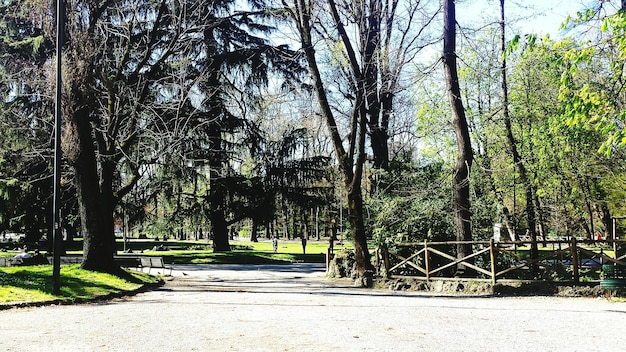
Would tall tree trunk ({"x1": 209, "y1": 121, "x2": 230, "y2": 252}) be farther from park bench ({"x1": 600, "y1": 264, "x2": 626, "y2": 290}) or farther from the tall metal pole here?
park bench ({"x1": 600, "y1": 264, "x2": 626, "y2": 290})

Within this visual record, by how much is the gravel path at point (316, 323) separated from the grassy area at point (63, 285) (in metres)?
0.79

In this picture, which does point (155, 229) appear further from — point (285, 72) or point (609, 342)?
point (609, 342)

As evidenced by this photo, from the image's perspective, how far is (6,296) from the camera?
13258 mm

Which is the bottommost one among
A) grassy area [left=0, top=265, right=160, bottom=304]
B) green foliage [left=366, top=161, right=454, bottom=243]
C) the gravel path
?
the gravel path

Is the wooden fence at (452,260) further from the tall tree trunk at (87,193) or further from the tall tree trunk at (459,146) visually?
the tall tree trunk at (87,193)

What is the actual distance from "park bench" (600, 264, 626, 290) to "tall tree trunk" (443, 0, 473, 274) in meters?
4.52

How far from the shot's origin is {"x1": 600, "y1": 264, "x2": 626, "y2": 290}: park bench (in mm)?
13422

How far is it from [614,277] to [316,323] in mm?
7686

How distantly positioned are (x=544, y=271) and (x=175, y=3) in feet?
51.4

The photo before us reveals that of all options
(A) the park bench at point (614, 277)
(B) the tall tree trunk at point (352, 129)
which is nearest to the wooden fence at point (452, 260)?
(B) the tall tree trunk at point (352, 129)

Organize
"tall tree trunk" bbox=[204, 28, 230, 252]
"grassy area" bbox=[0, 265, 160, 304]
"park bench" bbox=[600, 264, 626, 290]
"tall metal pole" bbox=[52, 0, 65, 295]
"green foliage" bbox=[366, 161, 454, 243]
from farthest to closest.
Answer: "tall tree trunk" bbox=[204, 28, 230, 252], "green foliage" bbox=[366, 161, 454, 243], "tall metal pole" bbox=[52, 0, 65, 295], "grassy area" bbox=[0, 265, 160, 304], "park bench" bbox=[600, 264, 626, 290]

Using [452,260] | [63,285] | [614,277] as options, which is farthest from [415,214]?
[63,285]

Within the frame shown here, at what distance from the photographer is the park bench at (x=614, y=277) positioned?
44.0 ft

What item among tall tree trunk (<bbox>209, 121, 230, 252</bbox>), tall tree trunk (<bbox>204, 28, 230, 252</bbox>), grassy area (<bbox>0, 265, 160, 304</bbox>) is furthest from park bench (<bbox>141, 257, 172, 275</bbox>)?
tall tree trunk (<bbox>209, 121, 230, 252</bbox>)
